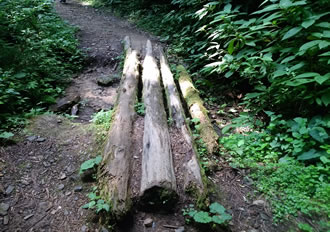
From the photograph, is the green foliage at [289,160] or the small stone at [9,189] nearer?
the green foliage at [289,160]

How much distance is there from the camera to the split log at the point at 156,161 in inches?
87.9

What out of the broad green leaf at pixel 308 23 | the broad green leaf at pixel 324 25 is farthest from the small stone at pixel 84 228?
the broad green leaf at pixel 324 25

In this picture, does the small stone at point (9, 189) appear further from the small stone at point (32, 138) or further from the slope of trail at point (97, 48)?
the slope of trail at point (97, 48)

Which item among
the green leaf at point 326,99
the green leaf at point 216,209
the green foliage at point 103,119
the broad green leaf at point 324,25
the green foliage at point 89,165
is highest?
the broad green leaf at point 324,25

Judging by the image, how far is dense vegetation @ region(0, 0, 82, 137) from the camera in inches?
143

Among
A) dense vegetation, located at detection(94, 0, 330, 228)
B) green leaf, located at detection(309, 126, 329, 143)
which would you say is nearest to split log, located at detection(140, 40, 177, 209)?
dense vegetation, located at detection(94, 0, 330, 228)

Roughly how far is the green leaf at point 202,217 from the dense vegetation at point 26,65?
109 inches

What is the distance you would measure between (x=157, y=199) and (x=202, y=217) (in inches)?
18.7

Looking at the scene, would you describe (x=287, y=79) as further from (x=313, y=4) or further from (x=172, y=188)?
(x=172, y=188)

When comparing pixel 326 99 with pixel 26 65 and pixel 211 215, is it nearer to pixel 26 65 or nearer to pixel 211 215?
pixel 211 215

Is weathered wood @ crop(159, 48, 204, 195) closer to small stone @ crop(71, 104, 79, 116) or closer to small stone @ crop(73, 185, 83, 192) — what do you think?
small stone @ crop(73, 185, 83, 192)

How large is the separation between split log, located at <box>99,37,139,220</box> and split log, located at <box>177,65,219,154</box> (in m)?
1.03

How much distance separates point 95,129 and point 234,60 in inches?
106

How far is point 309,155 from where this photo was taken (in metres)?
2.64
